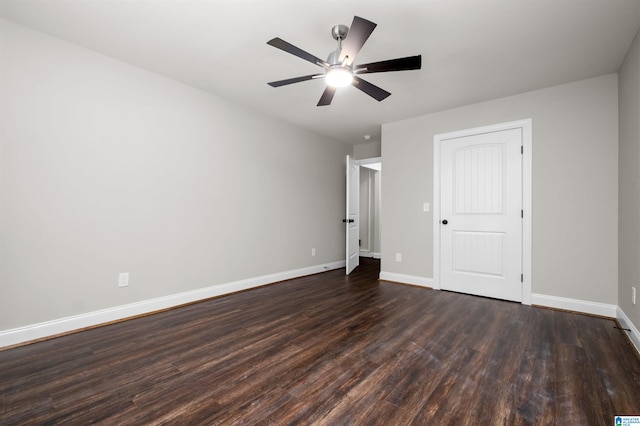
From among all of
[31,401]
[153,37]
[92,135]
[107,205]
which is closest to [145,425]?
[31,401]

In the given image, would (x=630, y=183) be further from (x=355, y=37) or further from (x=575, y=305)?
(x=355, y=37)

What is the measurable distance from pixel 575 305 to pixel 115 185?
191 inches

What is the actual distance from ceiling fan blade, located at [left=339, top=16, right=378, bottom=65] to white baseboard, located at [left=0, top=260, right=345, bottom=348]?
2.91 meters

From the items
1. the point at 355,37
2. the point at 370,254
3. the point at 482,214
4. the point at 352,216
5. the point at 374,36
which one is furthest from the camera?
the point at 370,254

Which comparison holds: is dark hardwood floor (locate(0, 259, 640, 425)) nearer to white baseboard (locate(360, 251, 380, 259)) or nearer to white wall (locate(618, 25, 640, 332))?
white wall (locate(618, 25, 640, 332))

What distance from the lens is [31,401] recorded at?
151 cm

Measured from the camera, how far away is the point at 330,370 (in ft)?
5.94

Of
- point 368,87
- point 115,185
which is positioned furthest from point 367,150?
point 115,185

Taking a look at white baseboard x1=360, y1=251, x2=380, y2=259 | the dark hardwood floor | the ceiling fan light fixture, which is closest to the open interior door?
white baseboard x1=360, y1=251, x2=380, y2=259

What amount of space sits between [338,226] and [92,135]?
3931 millimetres

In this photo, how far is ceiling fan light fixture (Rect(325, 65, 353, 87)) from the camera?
205cm

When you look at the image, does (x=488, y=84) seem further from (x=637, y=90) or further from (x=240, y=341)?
(x=240, y=341)

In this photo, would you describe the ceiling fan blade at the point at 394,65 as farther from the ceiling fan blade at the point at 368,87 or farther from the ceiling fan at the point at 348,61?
the ceiling fan blade at the point at 368,87

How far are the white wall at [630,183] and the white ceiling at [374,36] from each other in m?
0.24
